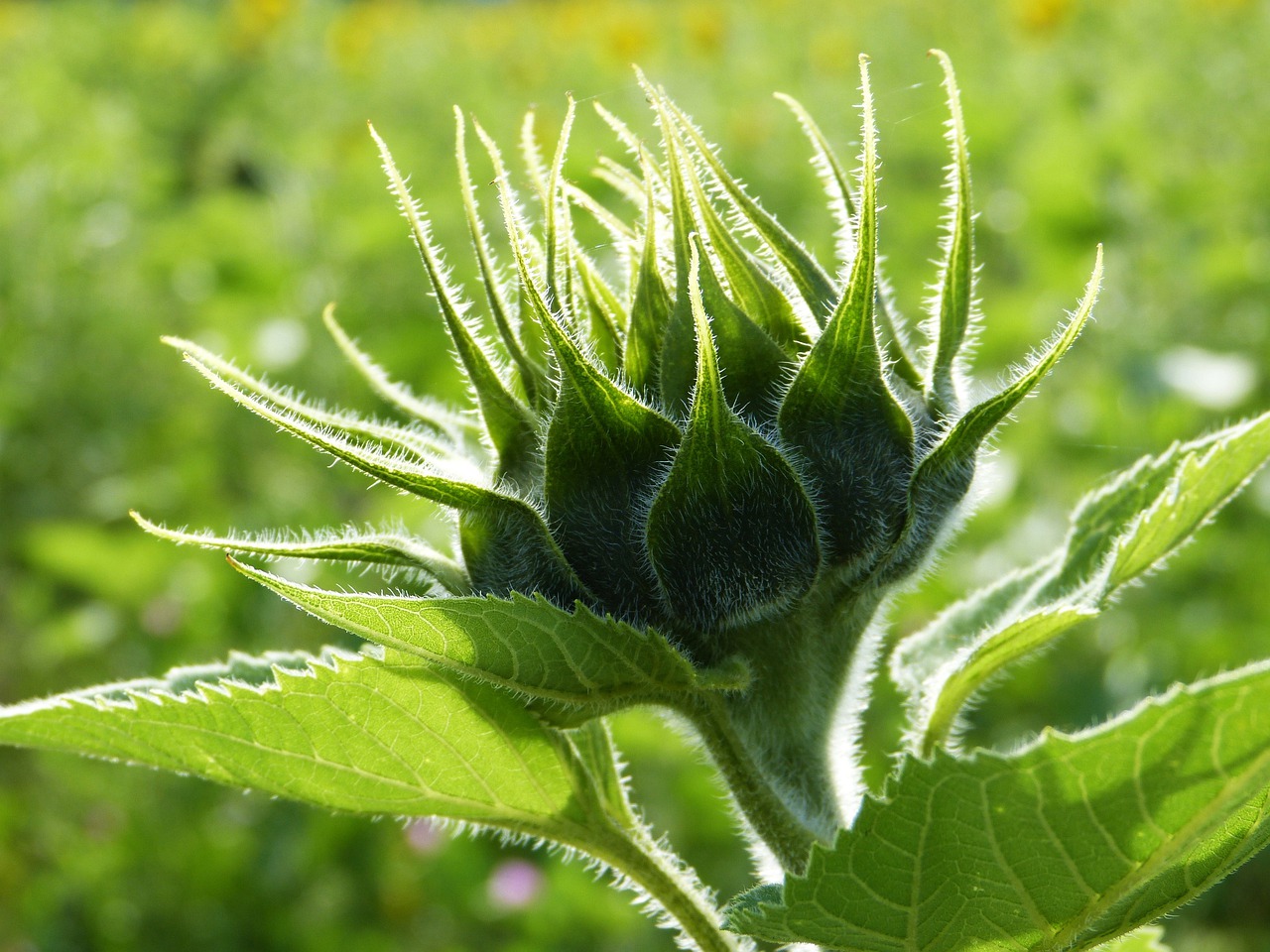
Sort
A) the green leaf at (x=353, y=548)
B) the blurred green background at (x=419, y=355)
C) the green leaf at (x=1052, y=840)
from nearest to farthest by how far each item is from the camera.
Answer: the green leaf at (x=1052, y=840) < the green leaf at (x=353, y=548) < the blurred green background at (x=419, y=355)

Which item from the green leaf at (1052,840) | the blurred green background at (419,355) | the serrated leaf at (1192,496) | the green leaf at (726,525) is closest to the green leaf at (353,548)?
the green leaf at (726,525)

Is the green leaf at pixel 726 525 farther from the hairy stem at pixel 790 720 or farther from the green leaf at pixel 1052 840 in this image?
the green leaf at pixel 1052 840

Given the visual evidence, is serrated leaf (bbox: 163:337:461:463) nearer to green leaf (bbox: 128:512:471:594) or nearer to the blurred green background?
green leaf (bbox: 128:512:471:594)

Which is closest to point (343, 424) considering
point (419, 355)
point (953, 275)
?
point (953, 275)

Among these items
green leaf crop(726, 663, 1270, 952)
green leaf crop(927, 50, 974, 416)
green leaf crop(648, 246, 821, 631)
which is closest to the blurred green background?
green leaf crop(927, 50, 974, 416)

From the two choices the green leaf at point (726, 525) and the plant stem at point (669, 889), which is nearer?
the green leaf at point (726, 525)

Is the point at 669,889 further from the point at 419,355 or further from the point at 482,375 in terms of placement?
the point at 419,355

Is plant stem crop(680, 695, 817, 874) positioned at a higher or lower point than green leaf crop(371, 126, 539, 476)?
lower
